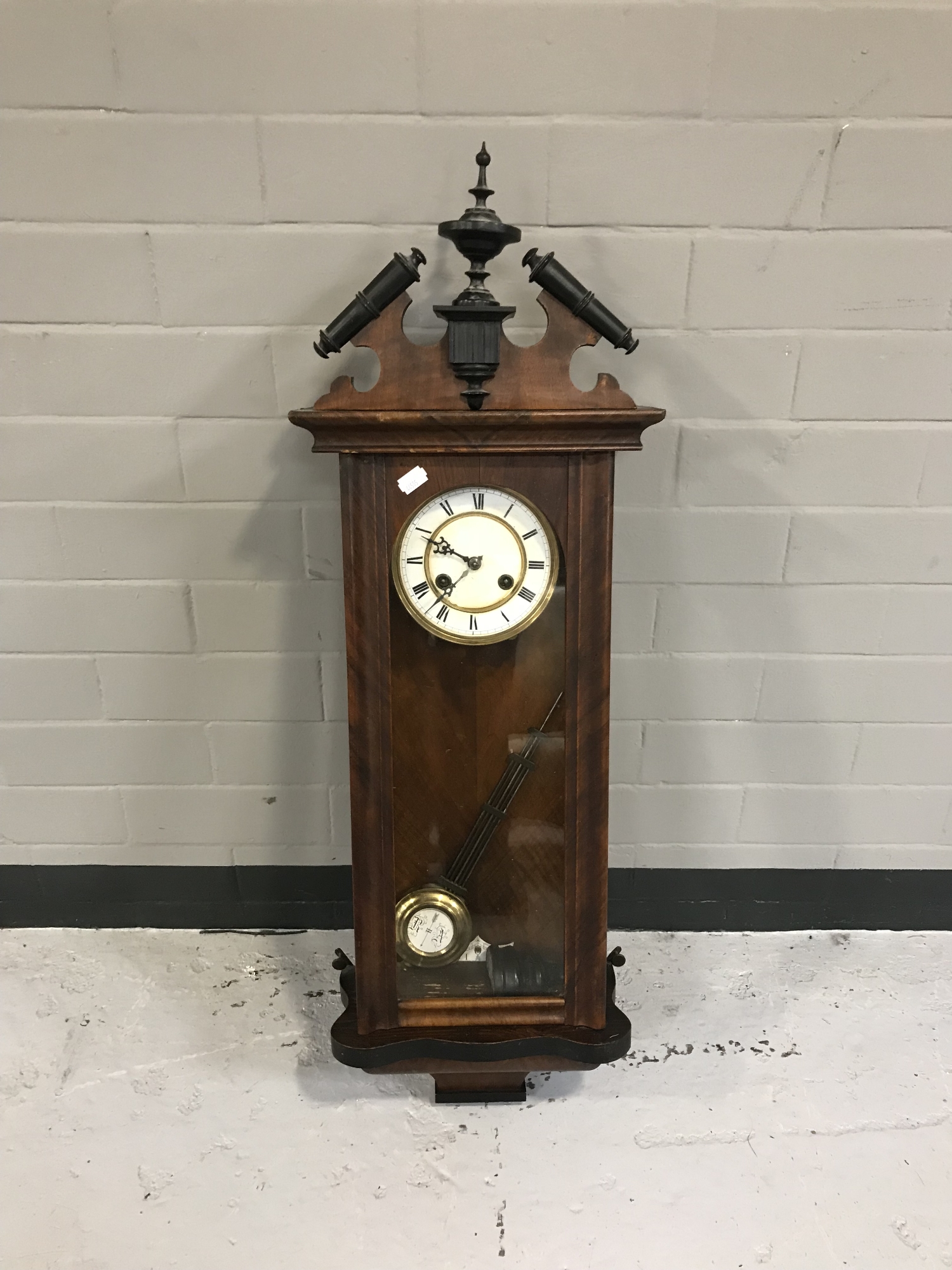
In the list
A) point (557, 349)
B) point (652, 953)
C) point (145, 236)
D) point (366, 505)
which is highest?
point (145, 236)

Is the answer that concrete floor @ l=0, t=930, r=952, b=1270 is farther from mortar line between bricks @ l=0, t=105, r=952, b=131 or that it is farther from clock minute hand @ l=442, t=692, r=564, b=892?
mortar line between bricks @ l=0, t=105, r=952, b=131

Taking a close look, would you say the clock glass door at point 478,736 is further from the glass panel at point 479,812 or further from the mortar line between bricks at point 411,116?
the mortar line between bricks at point 411,116

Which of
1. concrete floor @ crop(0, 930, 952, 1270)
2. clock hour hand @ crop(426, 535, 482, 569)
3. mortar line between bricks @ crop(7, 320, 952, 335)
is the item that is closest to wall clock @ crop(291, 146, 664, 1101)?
clock hour hand @ crop(426, 535, 482, 569)

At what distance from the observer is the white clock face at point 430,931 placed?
103 centimetres

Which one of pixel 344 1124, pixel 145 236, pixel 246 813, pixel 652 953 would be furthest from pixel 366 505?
pixel 652 953

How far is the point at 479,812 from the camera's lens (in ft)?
3.39

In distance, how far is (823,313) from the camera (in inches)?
43.4

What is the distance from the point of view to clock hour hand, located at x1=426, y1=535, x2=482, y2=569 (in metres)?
0.94

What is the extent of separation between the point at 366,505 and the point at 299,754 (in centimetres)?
54

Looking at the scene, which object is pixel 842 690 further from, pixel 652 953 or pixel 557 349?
pixel 557 349

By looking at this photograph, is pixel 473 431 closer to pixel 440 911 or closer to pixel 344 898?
pixel 440 911

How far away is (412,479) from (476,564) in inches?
4.8

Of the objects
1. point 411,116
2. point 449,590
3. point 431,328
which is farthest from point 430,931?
point 411,116

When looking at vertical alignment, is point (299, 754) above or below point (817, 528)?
below
